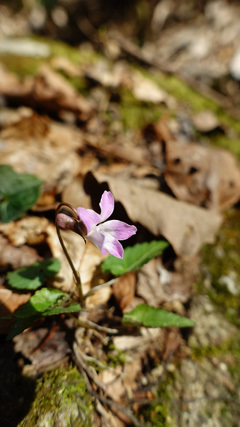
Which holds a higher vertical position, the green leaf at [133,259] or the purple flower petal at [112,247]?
the purple flower petal at [112,247]

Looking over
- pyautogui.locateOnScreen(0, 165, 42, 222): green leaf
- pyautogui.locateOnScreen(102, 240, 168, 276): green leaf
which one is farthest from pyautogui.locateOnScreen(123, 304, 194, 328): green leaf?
pyautogui.locateOnScreen(0, 165, 42, 222): green leaf

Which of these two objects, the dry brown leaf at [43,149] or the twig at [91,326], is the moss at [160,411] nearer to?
the twig at [91,326]

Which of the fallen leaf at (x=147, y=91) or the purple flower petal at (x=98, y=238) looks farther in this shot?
the fallen leaf at (x=147, y=91)

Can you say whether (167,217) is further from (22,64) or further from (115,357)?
(22,64)

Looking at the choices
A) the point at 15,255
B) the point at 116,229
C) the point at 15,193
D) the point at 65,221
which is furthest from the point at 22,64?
the point at 116,229

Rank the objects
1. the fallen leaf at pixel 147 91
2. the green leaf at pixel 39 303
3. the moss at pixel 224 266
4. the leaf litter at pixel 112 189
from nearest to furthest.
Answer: the green leaf at pixel 39 303
the leaf litter at pixel 112 189
the moss at pixel 224 266
the fallen leaf at pixel 147 91

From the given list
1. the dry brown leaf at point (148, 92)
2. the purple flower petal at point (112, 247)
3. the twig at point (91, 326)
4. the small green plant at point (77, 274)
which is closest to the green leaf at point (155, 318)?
the small green plant at point (77, 274)

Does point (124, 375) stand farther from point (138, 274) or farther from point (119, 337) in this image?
point (138, 274)
